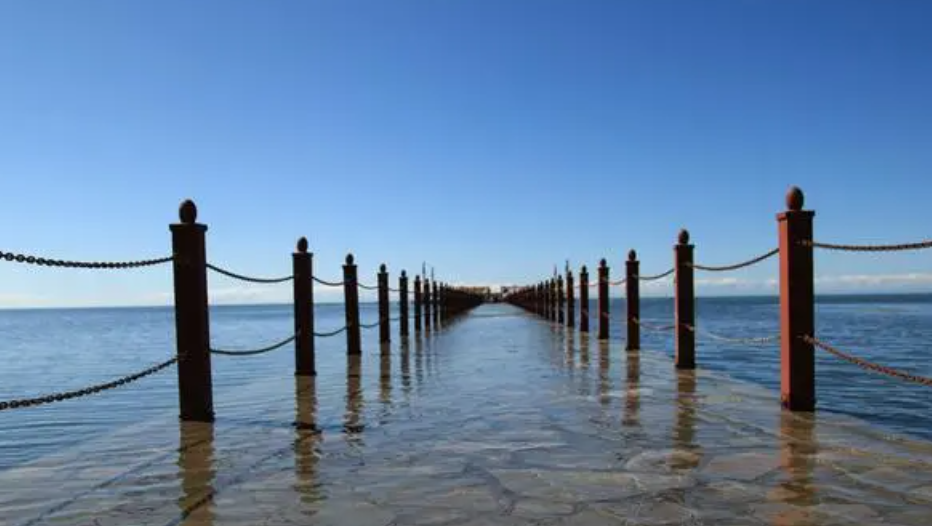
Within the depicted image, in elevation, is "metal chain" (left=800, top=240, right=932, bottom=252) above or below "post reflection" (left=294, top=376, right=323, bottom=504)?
above

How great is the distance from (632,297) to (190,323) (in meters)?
7.42

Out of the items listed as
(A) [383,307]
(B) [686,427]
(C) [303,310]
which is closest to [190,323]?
(C) [303,310]

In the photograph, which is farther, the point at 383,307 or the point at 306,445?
the point at 383,307

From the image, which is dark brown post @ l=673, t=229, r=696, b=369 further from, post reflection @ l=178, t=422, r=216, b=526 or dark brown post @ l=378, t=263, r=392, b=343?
dark brown post @ l=378, t=263, r=392, b=343

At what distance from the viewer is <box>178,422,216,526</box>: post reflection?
3211mm

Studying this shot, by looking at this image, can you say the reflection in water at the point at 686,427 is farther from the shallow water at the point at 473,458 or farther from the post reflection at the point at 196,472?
the post reflection at the point at 196,472

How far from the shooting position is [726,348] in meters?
14.2

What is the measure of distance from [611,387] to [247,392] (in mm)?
3654

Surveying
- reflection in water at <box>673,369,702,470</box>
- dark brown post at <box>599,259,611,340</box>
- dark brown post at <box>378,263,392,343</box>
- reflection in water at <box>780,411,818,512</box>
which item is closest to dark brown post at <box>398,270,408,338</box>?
dark brown post at <box>378,263,392,343</box>

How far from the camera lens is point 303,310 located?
8.93 metres

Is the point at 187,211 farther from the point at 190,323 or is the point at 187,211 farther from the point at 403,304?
the point at 403,304

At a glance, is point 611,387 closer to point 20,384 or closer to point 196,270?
point 196,270

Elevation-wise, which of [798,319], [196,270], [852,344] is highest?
[196,270]

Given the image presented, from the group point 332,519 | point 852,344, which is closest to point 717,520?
point 332,519
